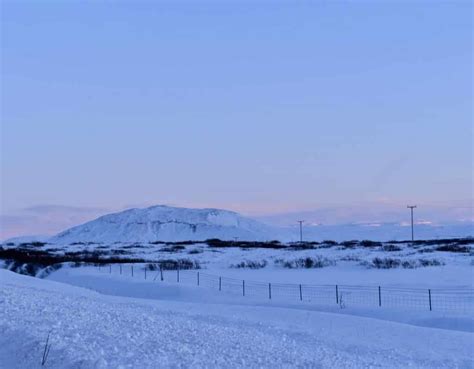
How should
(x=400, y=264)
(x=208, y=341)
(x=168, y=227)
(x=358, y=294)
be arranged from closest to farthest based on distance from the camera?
(x=208, y=341), (x=358, y=294), (x=400, y=264), (x=168, y=227)

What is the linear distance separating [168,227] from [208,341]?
168 metres

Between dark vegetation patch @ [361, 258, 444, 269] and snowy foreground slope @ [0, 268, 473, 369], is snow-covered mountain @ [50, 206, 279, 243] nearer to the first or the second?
dark vegetation patch @ [361, 258, 444, 269]

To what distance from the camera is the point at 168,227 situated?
580ft

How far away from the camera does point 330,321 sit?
16.2 meters

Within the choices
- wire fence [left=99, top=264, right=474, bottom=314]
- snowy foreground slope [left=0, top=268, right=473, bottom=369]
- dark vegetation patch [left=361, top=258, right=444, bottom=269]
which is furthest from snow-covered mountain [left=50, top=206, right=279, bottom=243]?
snowy foreground slope [left=0, top=268, right=473, bottom=369]

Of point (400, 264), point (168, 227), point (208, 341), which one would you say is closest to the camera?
point (208, 341)

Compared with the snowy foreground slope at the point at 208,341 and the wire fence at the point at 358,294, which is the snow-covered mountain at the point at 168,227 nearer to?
the wire fence at the point at 358,294

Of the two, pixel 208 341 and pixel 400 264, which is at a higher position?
pixel 400 264

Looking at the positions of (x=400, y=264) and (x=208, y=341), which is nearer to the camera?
(x=208, y=341)

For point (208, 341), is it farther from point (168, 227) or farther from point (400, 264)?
point (168, 227)

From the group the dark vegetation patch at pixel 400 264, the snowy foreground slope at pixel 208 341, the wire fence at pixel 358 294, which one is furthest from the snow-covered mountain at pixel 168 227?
the snowy foreground slope at pixel 208 341

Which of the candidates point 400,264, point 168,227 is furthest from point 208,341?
point 168,227

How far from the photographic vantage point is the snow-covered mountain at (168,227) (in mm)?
167500

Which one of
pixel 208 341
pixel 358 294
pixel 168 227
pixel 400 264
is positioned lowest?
pixel 358 294
